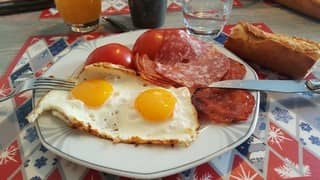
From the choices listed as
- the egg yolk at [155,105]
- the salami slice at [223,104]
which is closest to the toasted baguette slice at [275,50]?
the salami slice at [223,104]

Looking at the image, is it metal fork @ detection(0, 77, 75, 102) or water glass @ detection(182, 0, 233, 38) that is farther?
water glass @ detection(182, 0, 233, 38)

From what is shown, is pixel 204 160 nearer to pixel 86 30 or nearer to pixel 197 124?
pixel 197 124

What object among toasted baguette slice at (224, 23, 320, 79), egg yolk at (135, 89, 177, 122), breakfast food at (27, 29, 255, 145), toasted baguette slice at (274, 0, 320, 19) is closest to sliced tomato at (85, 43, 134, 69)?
breakfast food at (27, 29, 255, 145)

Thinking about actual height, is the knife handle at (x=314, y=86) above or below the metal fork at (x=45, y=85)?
below

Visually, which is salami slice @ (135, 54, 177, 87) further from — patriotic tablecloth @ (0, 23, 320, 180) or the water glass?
the water glass

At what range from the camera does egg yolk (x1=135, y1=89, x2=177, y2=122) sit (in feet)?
2.20

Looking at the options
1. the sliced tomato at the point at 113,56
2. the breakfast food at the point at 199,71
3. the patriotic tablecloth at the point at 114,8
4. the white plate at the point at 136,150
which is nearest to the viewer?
the white plate at the point at 136,150

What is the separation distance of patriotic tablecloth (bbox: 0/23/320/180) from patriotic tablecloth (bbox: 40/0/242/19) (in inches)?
17.3

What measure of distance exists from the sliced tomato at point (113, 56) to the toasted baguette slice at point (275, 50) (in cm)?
27

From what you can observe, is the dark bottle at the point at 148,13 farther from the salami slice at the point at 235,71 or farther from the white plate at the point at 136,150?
the white plate at the point at 136,150

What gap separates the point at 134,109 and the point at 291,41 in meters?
0.44

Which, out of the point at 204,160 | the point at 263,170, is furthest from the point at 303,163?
the point at 204,160

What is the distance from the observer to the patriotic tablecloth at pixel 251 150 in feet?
2.17

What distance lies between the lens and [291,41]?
90 cm
